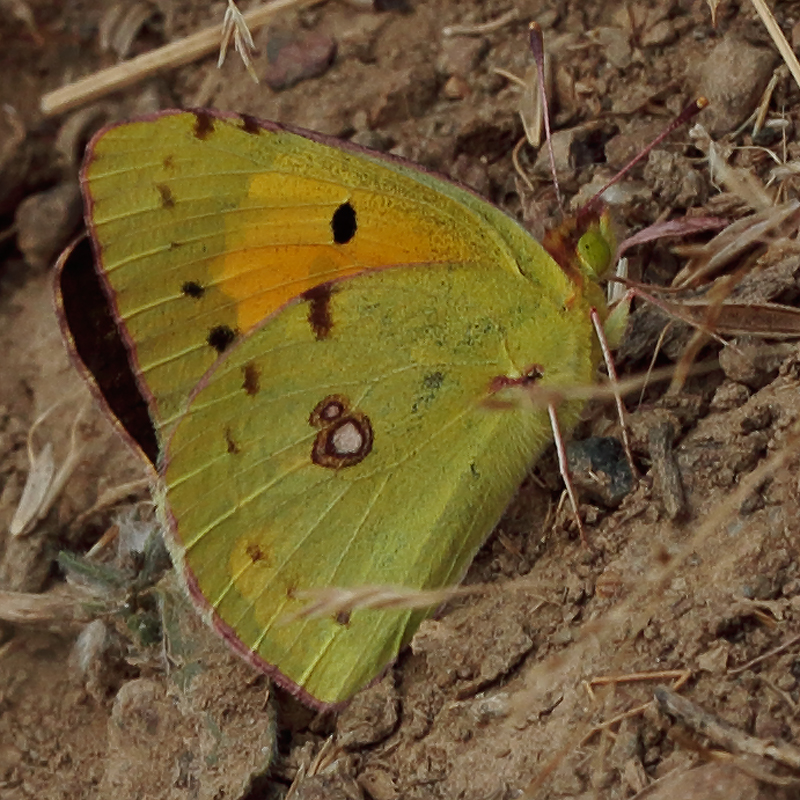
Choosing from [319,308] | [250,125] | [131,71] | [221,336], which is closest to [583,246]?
[319,308]

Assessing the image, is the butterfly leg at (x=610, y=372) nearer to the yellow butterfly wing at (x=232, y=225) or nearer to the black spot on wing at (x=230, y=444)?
the yellow butterfly wing at (x=232, y=225)

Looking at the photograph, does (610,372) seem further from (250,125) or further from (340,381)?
(250,125)

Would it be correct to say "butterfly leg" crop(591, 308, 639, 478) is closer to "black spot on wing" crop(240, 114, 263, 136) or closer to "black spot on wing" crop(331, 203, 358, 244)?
"black spot on wing" crop(331, 203, 358, 244)

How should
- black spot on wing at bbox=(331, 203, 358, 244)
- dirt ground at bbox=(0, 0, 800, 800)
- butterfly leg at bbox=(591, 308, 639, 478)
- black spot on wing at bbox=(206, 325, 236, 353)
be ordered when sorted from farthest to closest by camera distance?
1. black spot on wing at bbox=(206, 325, 236, 353)
2. black spot on wing at bbox=(331, 203, 358, 244)
3. butterfly leg at bbox=(591, 308, 639, 478)
4. dirt ground at bbox=(0, 0, 800, 800)

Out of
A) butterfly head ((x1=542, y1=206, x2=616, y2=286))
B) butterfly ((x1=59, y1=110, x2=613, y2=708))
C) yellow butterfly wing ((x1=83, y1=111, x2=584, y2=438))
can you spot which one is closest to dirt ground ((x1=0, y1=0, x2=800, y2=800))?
butterfly ((x1=59, y1=110, x2=613, y2=708))

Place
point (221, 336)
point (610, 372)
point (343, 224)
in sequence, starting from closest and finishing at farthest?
point (610, 372)
point (343, 224)
point (221, 336)

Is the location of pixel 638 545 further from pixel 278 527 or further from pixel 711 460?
pixel 278 527

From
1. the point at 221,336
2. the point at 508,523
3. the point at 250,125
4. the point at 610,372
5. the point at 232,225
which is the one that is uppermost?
the point at 250,125
